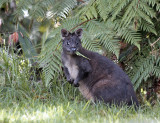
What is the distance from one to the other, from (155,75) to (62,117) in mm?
2684

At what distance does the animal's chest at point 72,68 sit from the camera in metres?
5.17

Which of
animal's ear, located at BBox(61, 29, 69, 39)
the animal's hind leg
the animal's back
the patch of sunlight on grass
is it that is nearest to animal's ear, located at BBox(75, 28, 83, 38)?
animal's ear, located at BBox(61, 29, 69, 39)

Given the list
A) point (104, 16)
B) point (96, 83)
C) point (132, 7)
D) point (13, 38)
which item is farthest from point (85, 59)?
point (13, 38)

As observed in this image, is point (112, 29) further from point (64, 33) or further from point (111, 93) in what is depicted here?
point (111, 93)

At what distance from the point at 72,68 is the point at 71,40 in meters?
0.51

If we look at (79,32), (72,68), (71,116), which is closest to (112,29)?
(79,32)

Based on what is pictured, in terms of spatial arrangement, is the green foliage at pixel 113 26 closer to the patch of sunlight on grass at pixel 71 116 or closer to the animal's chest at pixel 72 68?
the animal's chest at pixel 72 68

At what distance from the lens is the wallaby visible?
4738 mm

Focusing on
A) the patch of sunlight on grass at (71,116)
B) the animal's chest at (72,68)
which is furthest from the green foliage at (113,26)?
the patch of sunlight on grass at (71,116)

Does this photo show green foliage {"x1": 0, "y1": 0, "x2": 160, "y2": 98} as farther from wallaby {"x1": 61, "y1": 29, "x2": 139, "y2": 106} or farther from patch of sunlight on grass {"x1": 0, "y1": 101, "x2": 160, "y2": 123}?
patch of sunlight on grass {"x1": 0, "y1": 101, "x2": 160, "y2": 123}

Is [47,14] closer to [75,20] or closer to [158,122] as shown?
[75,20]

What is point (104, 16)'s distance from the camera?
5203 mm

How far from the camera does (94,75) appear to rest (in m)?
5.14

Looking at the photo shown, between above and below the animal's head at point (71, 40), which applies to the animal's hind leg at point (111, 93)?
below
